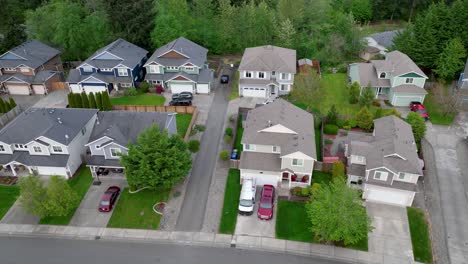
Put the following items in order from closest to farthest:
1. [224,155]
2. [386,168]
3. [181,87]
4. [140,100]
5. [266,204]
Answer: [386,168] < [266,204] < [224,155] < [140,100] < [181,87]

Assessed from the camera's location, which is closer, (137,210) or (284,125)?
(137,210)

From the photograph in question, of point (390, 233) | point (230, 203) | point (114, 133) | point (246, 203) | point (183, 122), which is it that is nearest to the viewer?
point (390, 233)

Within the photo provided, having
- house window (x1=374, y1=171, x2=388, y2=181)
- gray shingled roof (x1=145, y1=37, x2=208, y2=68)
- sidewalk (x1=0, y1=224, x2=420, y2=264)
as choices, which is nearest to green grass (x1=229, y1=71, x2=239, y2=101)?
gray shingled roof (x1=145, y1=37, x2=208, y2=68)

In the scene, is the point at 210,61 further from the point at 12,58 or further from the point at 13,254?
the point at 13,254

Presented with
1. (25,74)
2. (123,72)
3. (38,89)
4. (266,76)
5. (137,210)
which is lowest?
(137,210)

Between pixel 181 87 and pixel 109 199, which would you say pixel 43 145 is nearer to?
pixel 109 199

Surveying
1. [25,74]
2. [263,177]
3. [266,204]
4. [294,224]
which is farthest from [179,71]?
[294,224]
